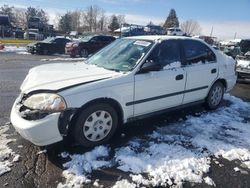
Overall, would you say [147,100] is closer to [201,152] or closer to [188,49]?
[201,152]

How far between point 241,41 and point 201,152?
1202 centimetres

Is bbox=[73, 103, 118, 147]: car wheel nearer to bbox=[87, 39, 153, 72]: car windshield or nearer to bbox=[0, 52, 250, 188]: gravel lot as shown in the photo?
bbox=[0, 52, 250, 188]: gravel lot

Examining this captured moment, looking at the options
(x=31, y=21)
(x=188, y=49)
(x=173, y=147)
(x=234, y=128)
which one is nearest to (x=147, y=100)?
(x=173, y=147)

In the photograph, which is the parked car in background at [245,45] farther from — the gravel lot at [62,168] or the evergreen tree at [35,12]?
the evergreen tree at [35,12]

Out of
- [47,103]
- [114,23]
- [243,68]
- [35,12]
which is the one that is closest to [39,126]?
[47,103]

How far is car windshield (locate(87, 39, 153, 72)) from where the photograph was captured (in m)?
4.45

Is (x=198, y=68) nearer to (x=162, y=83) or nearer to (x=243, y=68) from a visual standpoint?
(x=162, y=83)

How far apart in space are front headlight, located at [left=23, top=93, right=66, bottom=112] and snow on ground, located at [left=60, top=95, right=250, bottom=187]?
74 cm

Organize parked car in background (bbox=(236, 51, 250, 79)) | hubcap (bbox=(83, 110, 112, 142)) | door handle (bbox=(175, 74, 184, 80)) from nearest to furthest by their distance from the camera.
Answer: hubcap (bbox=(83, 110, 112, 142))
door handle (bbox=(175, 74, 184, 80))
parked car in background (bbox=(236, 51, 250, 79))

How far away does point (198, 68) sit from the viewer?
17.5 ft

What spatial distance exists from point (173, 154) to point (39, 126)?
1.90m

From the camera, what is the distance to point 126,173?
11.3 ft

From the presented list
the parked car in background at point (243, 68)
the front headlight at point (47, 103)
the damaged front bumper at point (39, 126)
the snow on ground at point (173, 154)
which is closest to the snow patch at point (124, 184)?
the snow on ground at point (173, 154)

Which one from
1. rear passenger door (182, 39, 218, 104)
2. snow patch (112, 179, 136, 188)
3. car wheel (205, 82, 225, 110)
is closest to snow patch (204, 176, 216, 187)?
snow patch (112, 179, 136, 188)
